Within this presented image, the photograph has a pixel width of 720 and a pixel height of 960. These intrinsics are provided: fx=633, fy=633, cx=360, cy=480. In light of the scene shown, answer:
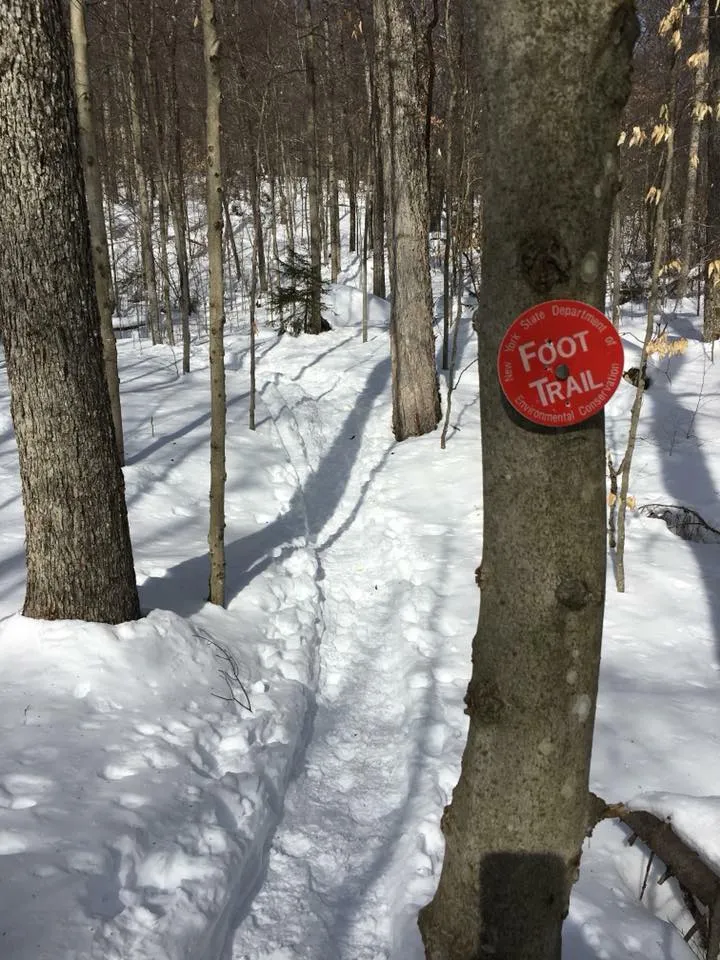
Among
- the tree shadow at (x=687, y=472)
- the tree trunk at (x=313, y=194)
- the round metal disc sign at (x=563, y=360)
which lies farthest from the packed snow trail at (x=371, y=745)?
the tree trunk at (x=313, y=194)

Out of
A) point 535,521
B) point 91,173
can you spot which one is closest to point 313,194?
point 91,173

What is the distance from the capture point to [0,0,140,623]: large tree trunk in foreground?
3.43m

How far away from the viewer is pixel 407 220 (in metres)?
8.50

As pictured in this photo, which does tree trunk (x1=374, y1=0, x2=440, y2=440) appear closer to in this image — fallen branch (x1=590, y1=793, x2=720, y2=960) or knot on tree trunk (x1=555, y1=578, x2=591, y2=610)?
fallen branch (x1=590, y1=793, x2=720, y2=960)

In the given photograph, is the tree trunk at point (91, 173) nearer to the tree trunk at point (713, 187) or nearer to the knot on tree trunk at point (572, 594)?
the knot on tree trunk at point (572, 594)

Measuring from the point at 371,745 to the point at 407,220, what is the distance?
692 cm

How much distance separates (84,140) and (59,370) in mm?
4307

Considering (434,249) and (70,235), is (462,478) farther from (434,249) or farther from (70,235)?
(434,249)

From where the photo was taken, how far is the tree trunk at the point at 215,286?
4203mm

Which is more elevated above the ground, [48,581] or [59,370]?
[59,370]

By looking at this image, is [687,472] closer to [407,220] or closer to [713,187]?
[407,220]

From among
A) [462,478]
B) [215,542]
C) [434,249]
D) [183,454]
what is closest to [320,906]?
[215,542]

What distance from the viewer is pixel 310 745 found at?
3.87m

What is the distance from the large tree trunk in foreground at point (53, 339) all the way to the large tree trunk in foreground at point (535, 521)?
9.29 ft
